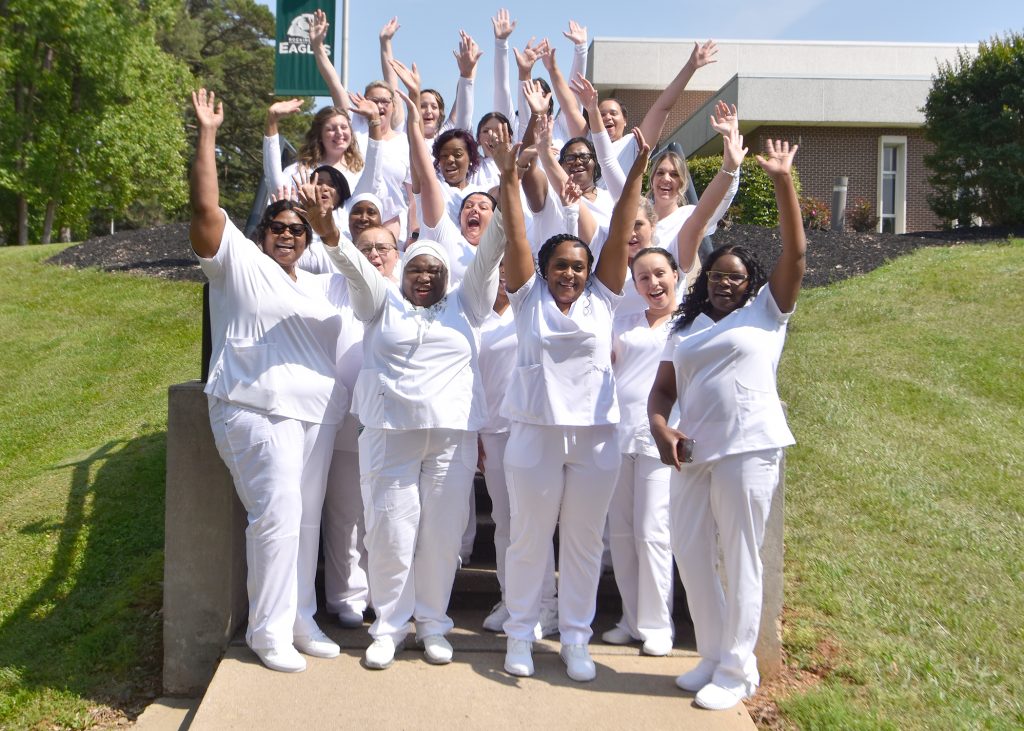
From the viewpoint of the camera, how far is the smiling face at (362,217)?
5.32 m

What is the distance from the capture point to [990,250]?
12375 mm

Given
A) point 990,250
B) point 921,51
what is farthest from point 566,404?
point 921,51

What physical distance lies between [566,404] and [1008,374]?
18.2 feet

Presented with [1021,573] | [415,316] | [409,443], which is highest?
[415,316]

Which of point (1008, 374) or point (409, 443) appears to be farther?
point (1008, 374)

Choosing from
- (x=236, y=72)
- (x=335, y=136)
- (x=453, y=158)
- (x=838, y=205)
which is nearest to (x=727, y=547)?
(x=453, y=158)

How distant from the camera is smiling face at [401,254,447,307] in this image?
4586 mm

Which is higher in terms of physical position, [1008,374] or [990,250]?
[990,250]

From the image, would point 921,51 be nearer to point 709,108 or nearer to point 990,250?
point 709,108

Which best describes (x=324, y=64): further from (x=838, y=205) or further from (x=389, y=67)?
(x=838, y=205)

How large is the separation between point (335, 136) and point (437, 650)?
10.8 feet

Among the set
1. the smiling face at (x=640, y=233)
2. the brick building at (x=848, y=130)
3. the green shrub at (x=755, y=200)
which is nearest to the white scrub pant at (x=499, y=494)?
the smiling face at (x=640, y=233)

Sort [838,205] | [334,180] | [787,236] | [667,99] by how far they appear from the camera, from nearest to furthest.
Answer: [787,236]
[334,180]
[667,99]
[838,205]

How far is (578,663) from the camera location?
448 centimetres
